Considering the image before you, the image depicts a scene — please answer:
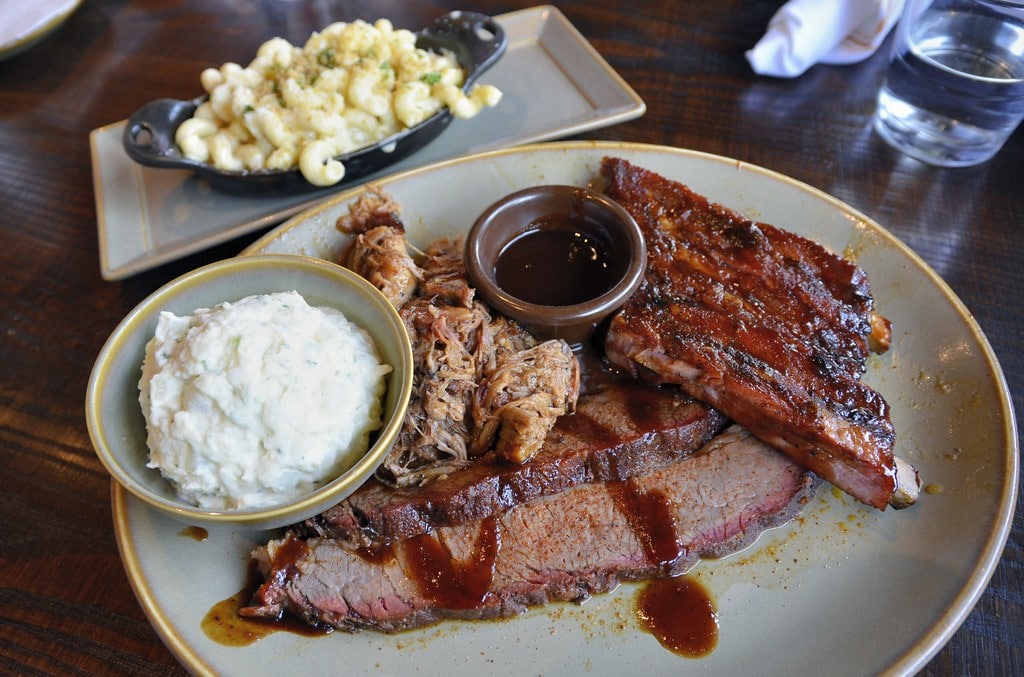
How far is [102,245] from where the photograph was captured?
9.98 ft

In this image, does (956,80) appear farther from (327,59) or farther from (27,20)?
(27,20)

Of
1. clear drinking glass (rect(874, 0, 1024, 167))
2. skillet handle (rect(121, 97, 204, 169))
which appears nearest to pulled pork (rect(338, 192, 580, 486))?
skillet handle (rect(121, 97, 204, 169))

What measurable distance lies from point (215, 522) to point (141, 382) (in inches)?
22.3

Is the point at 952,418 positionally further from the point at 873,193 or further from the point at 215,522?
the point at 215,522

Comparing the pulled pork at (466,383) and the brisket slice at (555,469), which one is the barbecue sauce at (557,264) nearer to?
the pulled pork at (466,383)

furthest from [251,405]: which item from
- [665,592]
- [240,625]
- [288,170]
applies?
[288,170]

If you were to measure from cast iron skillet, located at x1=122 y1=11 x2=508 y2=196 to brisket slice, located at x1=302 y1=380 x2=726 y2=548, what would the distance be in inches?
63.1

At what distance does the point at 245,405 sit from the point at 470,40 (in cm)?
242

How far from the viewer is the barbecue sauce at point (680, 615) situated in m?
2.04

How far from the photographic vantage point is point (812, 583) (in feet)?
7.00

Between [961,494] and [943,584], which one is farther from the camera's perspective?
[961,494]

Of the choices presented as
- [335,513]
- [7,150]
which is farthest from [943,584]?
[7,150]

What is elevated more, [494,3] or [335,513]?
[494,3]

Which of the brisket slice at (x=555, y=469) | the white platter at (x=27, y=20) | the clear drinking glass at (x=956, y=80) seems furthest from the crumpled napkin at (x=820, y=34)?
the white platter at (x=27, y=20)
